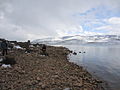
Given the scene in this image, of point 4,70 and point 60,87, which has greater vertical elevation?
point 4,70

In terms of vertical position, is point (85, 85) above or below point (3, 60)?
below

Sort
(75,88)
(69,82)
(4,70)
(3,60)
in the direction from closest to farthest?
1. (75,88)
2. (69,82)
3. (4,70)
4. (3,60)

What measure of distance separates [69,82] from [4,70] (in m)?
5.57

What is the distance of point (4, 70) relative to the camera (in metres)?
13.7

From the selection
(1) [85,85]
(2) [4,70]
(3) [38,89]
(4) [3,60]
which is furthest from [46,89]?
(4) [3,60]

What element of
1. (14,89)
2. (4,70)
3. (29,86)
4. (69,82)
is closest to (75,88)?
(69,82)

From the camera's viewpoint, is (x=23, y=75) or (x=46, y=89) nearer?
(x=46, y=89)

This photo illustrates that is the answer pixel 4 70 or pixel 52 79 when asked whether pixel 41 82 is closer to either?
pixel 52 79

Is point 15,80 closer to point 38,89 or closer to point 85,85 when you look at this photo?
point 38,89

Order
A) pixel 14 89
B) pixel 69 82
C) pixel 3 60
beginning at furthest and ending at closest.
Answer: pixel 3 60 < pixel 69 82 < pixel 14 89

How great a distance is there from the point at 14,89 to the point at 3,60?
7112 millimetres

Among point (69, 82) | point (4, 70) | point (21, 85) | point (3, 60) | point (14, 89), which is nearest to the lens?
point (14, 89)

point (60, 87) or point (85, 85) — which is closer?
point (60, 87)

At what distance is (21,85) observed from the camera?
10.8m
